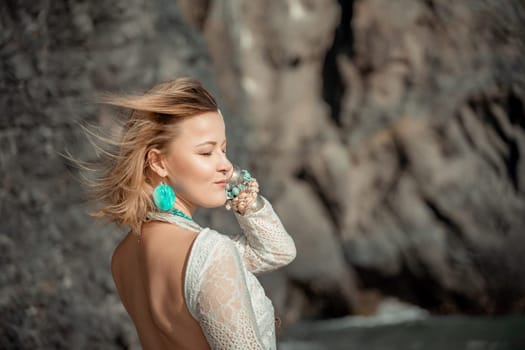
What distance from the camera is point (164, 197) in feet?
5.72

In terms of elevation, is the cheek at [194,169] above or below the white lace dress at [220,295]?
above

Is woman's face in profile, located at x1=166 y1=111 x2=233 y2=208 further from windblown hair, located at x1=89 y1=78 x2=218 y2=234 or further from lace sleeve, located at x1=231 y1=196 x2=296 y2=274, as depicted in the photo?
lace sleeve, located at x1=231 y1=196 x2=296 y2=274

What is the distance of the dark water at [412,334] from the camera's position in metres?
6.30

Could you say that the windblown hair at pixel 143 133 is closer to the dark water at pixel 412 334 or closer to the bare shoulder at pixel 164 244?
the bare shoulder at pixel 164 244

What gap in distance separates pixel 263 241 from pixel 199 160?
0.37 metres

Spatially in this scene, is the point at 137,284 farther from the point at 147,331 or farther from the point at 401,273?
the point at 401,273

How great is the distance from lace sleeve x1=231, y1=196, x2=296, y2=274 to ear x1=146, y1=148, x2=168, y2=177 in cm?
30

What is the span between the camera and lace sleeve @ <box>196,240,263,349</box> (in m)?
1.55

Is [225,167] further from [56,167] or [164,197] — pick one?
[56,167]

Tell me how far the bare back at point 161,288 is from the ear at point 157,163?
11 cm

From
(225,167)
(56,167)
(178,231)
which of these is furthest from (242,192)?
(56,167)

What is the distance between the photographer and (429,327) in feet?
22.4

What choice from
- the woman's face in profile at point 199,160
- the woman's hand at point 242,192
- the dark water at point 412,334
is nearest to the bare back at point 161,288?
the woman's face in profile at point 199,160

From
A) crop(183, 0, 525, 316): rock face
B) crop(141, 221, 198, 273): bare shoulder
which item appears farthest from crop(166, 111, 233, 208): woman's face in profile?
crop(183, 0, 525, 316): rock face
